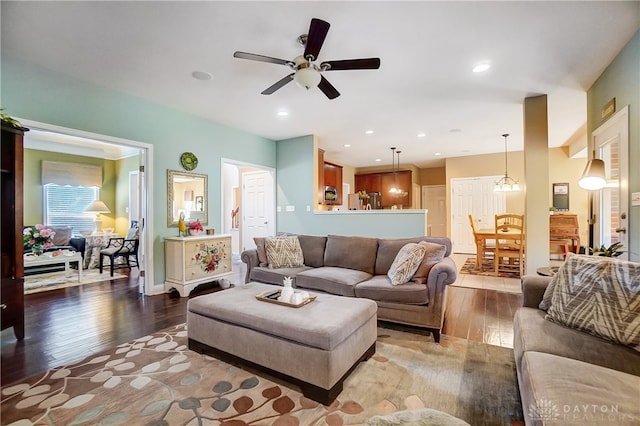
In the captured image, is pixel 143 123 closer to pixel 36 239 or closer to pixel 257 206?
pixel 36 239

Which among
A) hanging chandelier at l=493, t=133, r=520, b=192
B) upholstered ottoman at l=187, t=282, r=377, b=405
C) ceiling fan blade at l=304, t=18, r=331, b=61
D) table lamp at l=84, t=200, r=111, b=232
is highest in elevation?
ceiling fan blade at l=304, t=18, r=331, b=61

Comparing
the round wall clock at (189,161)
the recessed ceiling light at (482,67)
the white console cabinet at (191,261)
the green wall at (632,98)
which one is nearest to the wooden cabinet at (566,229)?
the green wall at (632,98)

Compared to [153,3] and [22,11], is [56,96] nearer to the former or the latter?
[22,11]

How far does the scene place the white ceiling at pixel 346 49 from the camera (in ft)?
7.25

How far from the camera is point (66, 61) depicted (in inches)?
115

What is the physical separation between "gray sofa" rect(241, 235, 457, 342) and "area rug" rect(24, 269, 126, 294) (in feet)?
10.1

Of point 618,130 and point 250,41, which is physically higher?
point 250,41

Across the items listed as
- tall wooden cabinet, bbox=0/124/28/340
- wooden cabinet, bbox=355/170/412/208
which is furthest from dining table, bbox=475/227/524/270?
tall wooden cabinet, bbox=0/124/28/340

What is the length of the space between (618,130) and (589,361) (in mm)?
2693

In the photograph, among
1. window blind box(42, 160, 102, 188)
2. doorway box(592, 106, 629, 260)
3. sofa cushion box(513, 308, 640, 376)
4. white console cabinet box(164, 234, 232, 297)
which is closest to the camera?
sofa cushion box(513, 308, 640, 376)

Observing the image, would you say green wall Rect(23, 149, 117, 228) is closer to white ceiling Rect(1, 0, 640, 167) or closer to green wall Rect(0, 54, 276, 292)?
green wall Rect(0, 54, 276, 292)

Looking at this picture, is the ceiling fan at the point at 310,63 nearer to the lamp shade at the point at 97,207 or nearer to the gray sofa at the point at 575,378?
the gray sofa at the point at 575,378

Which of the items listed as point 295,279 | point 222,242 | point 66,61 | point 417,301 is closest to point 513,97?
point 417,301

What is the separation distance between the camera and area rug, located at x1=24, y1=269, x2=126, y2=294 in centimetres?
437
